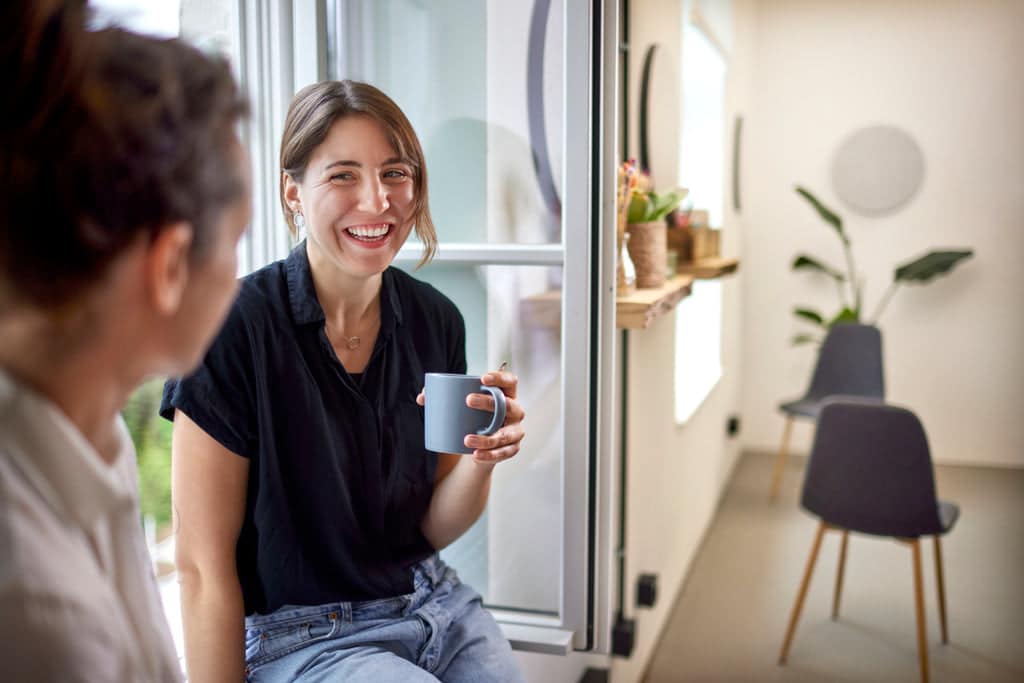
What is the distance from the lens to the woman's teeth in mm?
1167

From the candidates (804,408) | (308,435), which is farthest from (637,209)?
(804,408)

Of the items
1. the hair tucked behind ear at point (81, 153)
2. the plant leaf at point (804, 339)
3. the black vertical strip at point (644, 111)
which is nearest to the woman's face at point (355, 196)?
the hair tucked behind ear at point (81, 153)

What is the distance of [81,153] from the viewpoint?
0.59 meters

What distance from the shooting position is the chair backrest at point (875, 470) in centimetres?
257

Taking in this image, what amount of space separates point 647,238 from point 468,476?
911mm

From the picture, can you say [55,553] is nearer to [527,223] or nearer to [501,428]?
[501,428]

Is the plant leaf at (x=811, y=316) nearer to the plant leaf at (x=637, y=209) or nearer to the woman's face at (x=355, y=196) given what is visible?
the plant leaf at (x=637, y=209)

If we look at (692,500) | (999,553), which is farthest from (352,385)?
(999,553)

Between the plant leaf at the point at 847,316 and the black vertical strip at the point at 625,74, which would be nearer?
the black vertical strip at the point at 625,74

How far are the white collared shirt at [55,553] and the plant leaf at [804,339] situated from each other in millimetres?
4691

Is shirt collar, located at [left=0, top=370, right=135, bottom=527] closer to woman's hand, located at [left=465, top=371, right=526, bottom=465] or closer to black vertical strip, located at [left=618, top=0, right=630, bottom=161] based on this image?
woman's hand, located at [left=465, top=371, right=526, bottom=465]

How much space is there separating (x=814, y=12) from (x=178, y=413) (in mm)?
4790

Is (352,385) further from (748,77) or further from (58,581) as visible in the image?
(748,77)

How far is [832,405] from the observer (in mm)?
2654
